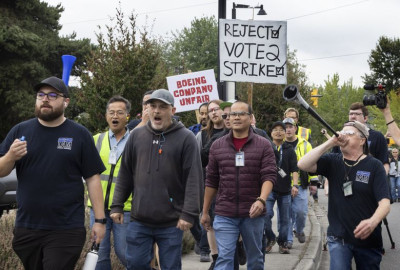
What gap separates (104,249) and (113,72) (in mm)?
8826

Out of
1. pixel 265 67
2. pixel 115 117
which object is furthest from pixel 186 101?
pixel 115 117

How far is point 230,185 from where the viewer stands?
22.2ft

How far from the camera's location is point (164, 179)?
5.80 m

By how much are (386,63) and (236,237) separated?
58826 millimetres

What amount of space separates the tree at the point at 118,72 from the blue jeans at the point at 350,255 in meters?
9.67

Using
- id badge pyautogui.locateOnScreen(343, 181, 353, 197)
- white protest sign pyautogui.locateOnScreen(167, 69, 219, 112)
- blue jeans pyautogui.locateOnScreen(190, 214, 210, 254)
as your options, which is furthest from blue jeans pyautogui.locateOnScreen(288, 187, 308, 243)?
id badge pyautogui.locateOnScreen(343, 181, 353, 197)

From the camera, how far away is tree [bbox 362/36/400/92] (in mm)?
62553

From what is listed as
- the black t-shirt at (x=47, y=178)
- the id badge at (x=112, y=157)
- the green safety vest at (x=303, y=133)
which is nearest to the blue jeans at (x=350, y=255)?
the black t-shirt at (x=47, y=178)

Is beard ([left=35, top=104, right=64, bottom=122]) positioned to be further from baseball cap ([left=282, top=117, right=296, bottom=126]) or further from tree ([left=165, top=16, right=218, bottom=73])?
tree ([left=165, top=16, right=218, bottom=73])

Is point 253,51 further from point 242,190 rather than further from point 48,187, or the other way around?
point 48,187

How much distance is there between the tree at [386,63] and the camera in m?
62.6

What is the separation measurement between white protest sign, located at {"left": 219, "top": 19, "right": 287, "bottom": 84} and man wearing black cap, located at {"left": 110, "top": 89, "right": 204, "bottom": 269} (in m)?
4.88

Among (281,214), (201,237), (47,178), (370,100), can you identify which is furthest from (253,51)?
(47,178)

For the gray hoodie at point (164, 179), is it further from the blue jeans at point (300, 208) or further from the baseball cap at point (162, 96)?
the blue jeans at point (300, 208)
